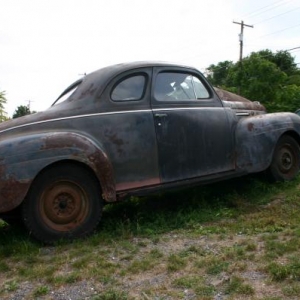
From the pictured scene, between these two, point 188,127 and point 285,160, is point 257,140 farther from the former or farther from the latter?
point 188,127

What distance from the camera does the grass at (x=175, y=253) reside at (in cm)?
333

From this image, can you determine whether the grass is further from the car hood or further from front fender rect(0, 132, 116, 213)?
the car hood

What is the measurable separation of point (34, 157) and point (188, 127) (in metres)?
1.86

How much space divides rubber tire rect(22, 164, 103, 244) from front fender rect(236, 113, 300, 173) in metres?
2.03

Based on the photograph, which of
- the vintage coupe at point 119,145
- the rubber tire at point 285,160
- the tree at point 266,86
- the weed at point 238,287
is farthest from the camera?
the tree at point 266,86

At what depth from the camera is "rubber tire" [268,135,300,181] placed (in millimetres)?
6367

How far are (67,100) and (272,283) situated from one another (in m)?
2.97

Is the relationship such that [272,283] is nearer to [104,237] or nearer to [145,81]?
[104,237]

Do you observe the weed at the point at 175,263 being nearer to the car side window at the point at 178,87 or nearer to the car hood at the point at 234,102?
the car side window at the point at 178,87

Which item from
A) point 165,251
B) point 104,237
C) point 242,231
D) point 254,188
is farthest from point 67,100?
point 254,188

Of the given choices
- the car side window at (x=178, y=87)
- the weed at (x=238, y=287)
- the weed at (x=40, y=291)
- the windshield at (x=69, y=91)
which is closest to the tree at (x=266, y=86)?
the car side window at (x=178, y=87)

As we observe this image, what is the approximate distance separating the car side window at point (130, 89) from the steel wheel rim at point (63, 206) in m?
1.12

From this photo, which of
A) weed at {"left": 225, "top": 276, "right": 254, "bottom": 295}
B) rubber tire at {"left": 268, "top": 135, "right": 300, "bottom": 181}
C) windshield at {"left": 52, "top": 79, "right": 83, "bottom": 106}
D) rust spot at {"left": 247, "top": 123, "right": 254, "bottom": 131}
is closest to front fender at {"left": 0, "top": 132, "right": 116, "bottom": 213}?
windshield at {"left": 52, "top": 79, "right": 83, "bottom": 106}

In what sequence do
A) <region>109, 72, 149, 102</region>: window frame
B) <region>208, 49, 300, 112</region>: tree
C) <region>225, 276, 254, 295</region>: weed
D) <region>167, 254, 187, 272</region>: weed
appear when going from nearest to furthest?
<region>225, 276, 254, 295</region>: weed < <region>167, 254, 187, 272</region>: weed < <region>109, 72, 149, 102</region>: window frame < <region>208, 49, 300, 112</region>: tree
